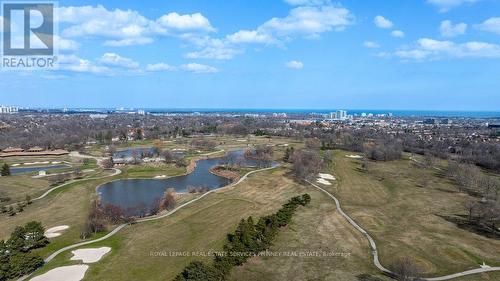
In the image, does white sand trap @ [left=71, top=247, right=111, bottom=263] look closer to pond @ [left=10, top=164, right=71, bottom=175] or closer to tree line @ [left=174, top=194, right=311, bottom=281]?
tree line @ [left=174, top=194, right=311, bottom=281]

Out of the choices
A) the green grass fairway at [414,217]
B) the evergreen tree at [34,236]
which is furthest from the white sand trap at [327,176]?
the evergreen tree at [34,236]

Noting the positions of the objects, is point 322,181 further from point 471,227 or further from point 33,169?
point 33,169

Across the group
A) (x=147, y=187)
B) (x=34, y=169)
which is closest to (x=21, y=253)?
(x=147, y=187)

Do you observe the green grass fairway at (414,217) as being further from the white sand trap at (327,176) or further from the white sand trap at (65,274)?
the white sand trap at (65,274)

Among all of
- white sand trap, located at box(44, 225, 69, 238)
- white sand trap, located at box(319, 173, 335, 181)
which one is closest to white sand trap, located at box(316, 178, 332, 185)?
white sand trap, located at box(319, 173, 335, 181)

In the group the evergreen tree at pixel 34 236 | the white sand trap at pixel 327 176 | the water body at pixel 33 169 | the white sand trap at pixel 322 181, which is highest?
the white sand trap at pixel 327 176

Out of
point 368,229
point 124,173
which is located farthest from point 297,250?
point 124,173

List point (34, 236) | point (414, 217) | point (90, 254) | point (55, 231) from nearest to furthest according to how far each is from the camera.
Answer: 1. point (90, 254)
2. point (34, 236)
3. point (55, 231)
4. point (414, 217)

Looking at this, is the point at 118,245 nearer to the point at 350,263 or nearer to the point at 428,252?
the point at 350,263
